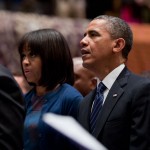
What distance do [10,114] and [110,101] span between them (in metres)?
0.76

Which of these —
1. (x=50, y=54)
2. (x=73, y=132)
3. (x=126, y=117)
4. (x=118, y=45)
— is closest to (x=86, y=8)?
(x=50, y=54)

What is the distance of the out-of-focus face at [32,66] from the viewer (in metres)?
3.25

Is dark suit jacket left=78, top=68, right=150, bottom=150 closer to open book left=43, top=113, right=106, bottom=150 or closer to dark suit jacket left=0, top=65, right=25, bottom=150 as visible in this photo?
dark suit jacket left=0, top=65, right=25, bottom=150

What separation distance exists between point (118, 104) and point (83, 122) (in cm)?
25

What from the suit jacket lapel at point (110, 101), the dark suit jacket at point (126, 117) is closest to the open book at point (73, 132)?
the dark suit jacket at point (126, 117)

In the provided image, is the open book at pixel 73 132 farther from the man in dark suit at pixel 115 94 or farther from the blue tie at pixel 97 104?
the blue tie at pixel 97 104

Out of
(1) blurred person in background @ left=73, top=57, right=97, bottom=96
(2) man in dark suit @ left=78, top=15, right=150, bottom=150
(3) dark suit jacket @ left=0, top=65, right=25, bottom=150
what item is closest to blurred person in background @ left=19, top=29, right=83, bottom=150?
(2) man in dark suit @ left=78, top=15, right=150, bottom=150

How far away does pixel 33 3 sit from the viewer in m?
7.64

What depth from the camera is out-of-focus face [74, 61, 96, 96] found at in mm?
3908

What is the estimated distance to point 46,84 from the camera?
128 inches

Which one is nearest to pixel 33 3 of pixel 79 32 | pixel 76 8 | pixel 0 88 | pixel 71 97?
pixel 76 8

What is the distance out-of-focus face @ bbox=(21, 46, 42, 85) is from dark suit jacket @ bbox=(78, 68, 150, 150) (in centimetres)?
46

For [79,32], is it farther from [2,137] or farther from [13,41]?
[2,137]

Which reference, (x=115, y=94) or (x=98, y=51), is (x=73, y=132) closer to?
(x=115, y=94)
